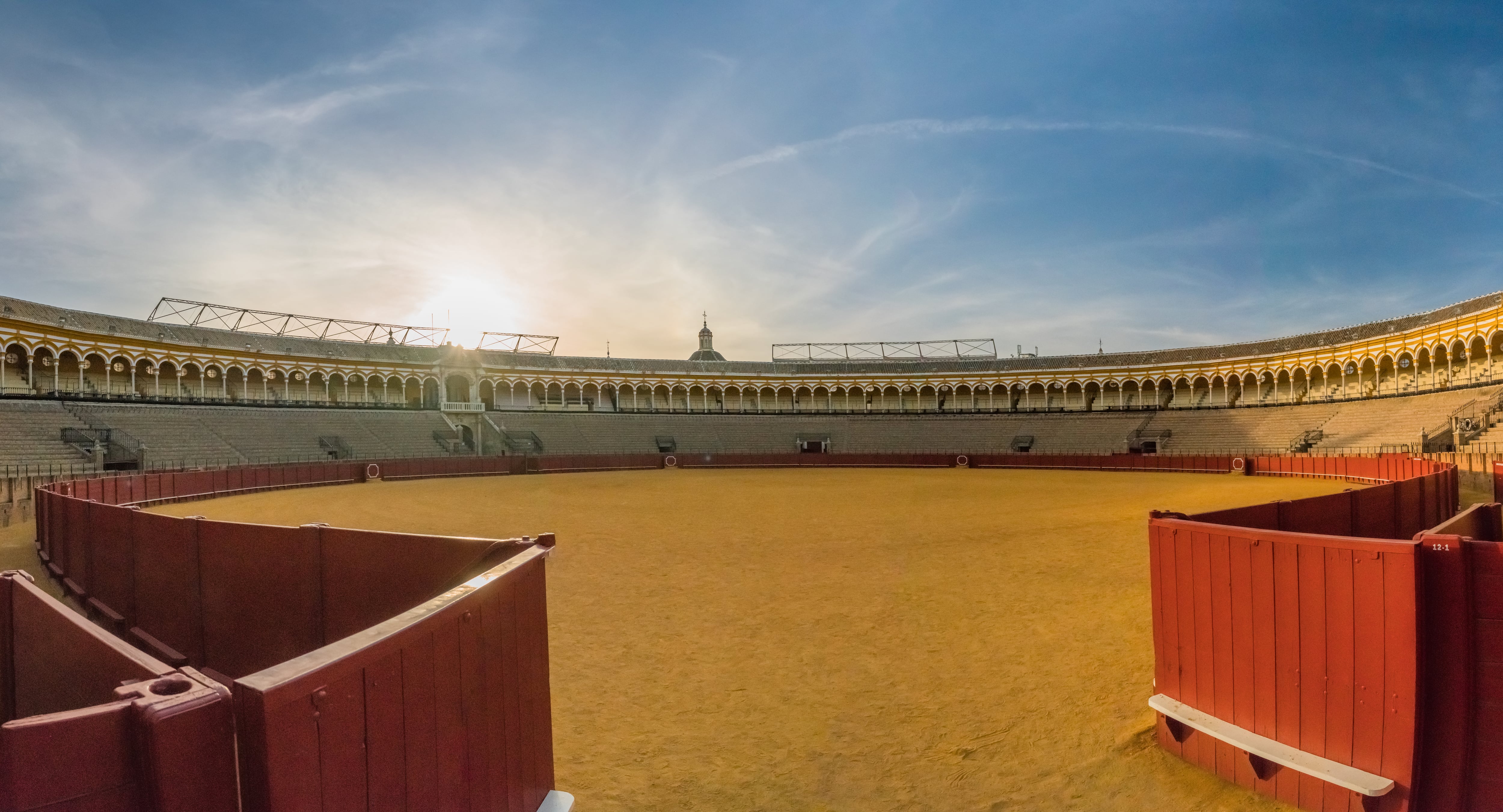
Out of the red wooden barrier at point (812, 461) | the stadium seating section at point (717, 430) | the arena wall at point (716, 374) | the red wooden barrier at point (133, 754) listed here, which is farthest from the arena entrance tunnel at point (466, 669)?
the arena wall at point (716, 374)

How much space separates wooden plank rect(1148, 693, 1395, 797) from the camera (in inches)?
157

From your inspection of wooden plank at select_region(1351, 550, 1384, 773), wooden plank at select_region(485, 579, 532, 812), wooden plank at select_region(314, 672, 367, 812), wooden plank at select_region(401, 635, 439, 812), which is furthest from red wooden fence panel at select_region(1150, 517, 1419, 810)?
wooden plank at select_region(314, 672, 367, 812)

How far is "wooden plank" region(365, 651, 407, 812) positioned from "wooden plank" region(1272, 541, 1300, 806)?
5252 mm

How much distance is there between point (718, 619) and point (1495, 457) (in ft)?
101

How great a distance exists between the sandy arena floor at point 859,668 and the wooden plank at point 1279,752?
38cm

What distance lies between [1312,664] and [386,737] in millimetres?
5360

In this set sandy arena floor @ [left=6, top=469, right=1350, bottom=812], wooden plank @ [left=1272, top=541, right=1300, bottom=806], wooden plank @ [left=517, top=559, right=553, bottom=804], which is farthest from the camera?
sandy arena floor @ [left=6, top=469, right=1350, bottom=812]

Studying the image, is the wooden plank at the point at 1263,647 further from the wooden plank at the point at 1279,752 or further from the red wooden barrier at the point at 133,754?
the red wooden barrier at the point at 133,754

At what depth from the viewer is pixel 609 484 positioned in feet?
109

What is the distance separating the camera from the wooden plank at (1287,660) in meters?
4.43

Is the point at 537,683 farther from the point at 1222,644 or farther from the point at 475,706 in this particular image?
the point at 1222,644

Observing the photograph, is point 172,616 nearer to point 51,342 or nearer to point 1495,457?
point 1495,457

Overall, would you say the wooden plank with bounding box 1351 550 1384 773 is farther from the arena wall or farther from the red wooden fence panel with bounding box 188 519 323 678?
the arena wall

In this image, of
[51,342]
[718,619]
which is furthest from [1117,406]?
[51,342]
